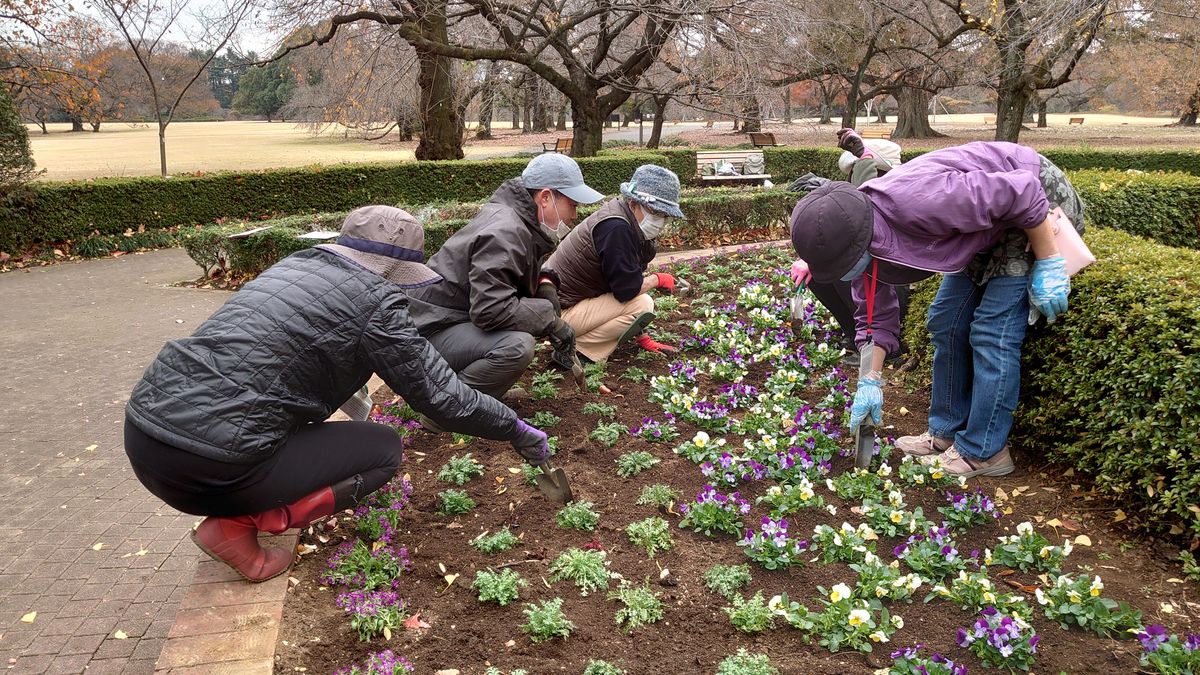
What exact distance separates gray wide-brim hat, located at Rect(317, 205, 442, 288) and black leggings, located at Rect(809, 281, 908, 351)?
250cm

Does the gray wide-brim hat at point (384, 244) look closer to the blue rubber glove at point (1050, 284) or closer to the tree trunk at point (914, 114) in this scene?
the blue rubber glove at point (1050, 284)

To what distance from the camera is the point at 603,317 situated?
15.3 ft

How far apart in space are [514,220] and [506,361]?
0.68 metres

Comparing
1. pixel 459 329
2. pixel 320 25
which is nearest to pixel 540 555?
pixel 459 329

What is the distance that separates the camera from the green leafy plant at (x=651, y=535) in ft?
9.42

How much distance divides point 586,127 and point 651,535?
1389 cm

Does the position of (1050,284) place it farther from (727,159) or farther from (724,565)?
(727,159)

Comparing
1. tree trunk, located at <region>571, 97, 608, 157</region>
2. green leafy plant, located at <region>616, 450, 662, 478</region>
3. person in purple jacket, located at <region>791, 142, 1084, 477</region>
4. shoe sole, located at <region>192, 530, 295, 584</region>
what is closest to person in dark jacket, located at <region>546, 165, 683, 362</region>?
green leafy plant, located at <region>616, 450, 662, 478</region>

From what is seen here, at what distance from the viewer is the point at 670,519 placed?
310 centimetres

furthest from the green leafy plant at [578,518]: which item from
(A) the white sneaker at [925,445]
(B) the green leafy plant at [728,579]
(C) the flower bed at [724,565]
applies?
(A) the white sneaker at [925,445]

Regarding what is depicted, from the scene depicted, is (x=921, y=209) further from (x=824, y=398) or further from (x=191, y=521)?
(x=191, y=521)

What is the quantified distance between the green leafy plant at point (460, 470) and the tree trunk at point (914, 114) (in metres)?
32.5

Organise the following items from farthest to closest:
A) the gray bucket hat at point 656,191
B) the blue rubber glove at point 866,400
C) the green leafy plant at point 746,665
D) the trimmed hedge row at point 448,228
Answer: the trimmed hedge row at point 448,228
the gray bucket hat at point 656,191
the blue rubber glove at point 866,400
the green leafy plant at point 746,665

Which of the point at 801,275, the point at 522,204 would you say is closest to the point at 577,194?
the point at 522,204
